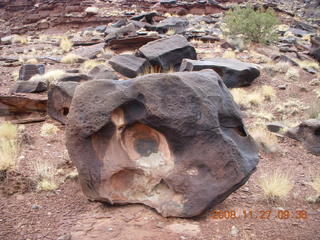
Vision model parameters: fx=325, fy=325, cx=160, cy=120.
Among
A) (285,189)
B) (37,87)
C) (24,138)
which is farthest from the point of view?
(37,87)

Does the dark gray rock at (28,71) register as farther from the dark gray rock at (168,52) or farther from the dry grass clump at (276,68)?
the dry grass clump at (276,68)

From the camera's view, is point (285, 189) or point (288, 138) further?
point (288, 138)

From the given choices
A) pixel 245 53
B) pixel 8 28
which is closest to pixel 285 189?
pixel 245 53

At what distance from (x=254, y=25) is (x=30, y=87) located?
37.4 ft

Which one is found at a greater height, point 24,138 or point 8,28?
point 24,138

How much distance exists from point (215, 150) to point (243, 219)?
3.04 feet

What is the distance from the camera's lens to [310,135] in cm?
661

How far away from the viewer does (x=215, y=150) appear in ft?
12.4

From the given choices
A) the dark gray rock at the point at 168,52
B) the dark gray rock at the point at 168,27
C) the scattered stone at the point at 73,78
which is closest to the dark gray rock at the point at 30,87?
the scattered stone at the point at 73,78

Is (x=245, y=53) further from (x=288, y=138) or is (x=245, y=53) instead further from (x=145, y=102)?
(x=145, y=102)

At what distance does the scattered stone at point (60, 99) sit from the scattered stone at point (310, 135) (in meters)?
4.86

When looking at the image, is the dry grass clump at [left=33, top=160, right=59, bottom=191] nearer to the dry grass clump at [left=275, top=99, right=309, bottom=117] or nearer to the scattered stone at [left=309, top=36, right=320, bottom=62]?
the dry grass clump at [left=275, top=99, right=309, bottom=117]
